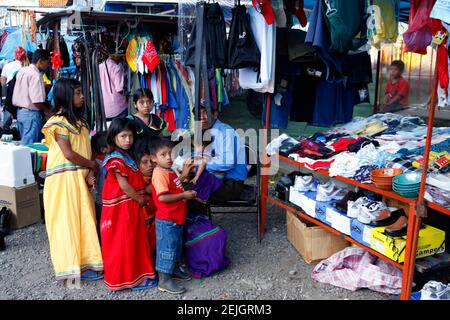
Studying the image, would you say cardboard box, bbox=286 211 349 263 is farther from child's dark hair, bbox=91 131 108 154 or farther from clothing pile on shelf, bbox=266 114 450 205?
child's dark hair, bbox=91 131 108 154

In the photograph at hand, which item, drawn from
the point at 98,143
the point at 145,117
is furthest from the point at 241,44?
the point at 98,143

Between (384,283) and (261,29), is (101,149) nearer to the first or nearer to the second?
(261,29)

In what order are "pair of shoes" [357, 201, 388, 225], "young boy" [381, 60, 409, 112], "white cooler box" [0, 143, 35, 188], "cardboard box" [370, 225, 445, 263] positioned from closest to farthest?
"cardboard box" [370, 225, 445, 263]
"pair of shoes" [357, 201, 388, 225]
"white cooler box" [0, 143, 35, 188]
"young boy" [381, 60, 409, 112]

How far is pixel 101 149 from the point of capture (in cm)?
391

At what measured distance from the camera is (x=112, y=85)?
6.10m

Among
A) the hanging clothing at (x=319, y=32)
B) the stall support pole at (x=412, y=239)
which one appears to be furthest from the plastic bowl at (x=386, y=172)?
the hanging clothing at (x=319, y=32)

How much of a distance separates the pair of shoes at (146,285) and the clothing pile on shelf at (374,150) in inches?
61.6

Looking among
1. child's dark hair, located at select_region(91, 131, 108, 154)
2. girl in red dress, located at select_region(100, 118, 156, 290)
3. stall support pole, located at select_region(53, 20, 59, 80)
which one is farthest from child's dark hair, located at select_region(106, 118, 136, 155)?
stall support pole, located at select_region(53, 20, 59, 80)

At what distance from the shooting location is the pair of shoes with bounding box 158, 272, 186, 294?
3.46 m

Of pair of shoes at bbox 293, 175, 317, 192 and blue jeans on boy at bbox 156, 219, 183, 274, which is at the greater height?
pair of shoes at bbox 293, 175, 317, 192

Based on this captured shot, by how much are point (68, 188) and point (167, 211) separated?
0.83 meters

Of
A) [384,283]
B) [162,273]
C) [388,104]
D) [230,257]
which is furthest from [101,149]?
[388,104]

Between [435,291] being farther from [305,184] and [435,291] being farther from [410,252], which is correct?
[305,184]

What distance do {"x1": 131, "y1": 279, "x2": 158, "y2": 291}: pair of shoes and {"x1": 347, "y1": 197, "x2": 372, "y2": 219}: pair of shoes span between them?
1.59 m
